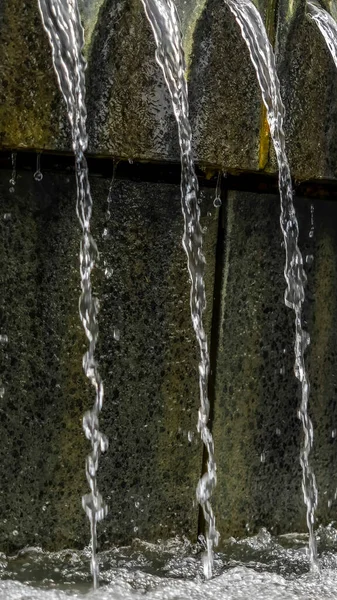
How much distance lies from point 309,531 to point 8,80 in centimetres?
210

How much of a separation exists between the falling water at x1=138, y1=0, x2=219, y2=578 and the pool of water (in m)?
0.09

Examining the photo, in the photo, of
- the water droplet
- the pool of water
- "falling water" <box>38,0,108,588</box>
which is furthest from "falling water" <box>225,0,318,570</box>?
the water droplet

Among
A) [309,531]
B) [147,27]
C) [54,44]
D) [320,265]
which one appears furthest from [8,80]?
[309,531]

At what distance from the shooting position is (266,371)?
159 inches

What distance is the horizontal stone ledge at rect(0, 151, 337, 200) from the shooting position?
11.5ft

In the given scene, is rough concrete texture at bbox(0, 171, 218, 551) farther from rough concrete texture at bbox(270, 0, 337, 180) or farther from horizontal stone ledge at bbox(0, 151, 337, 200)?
rough concrete texture at bbox(270, 0, 337, 180)

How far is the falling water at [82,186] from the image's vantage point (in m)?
3.33

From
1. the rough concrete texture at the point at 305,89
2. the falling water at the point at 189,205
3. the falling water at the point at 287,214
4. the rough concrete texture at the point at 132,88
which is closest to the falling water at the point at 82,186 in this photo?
the rough concrete texture at the point at 132,88

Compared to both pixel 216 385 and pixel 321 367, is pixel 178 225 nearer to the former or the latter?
pixel 216 385

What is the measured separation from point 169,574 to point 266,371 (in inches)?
35.3

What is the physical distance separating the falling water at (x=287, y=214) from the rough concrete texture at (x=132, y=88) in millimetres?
38

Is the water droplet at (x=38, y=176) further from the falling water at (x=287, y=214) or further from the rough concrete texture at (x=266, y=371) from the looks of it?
the falling water at (x=287, y=214)

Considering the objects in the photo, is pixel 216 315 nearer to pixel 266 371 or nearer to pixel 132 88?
pixel 266 371

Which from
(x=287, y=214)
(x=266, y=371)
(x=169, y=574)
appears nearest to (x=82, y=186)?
(x=287, y=214)
